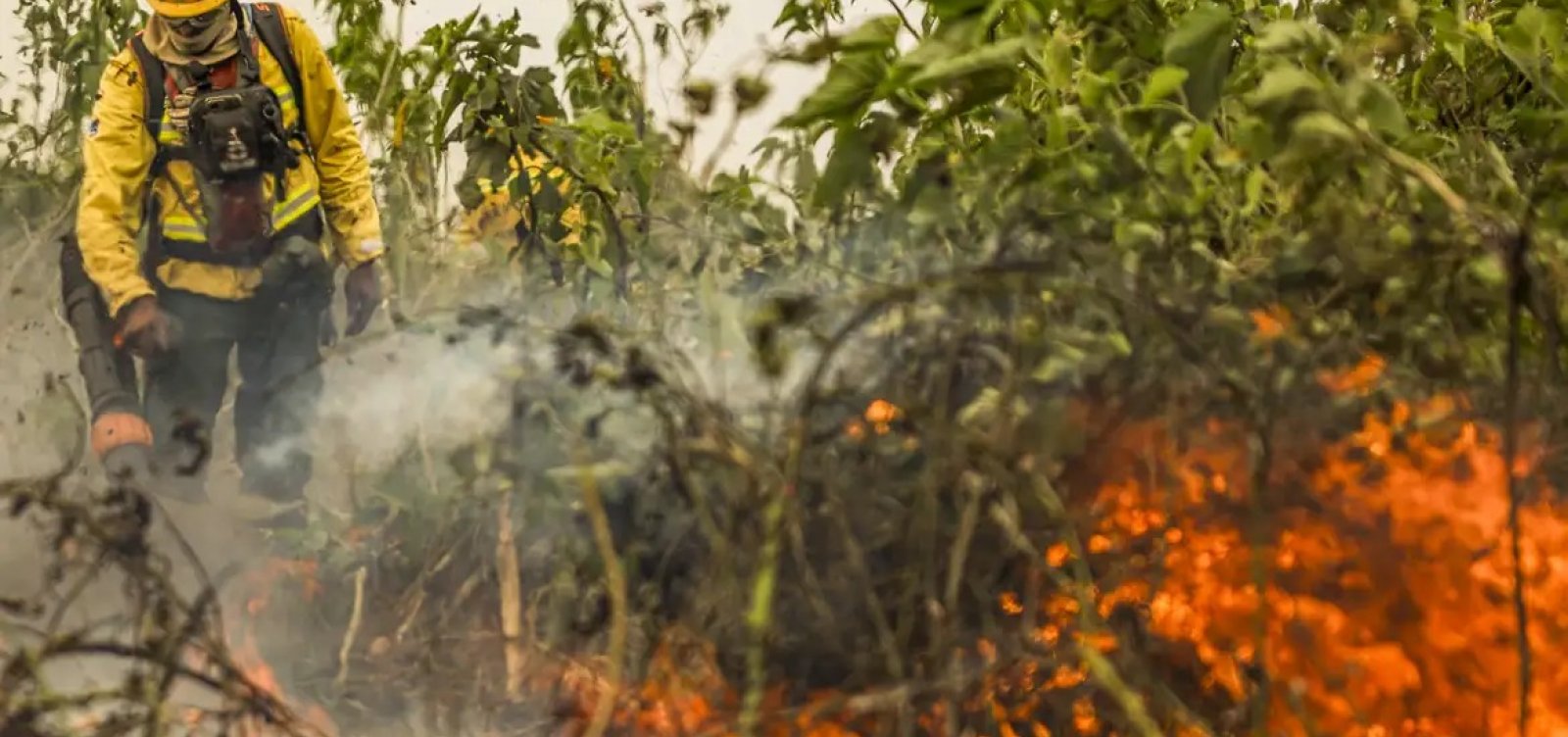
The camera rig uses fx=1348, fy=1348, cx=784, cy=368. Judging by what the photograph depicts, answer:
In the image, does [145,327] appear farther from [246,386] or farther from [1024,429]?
[1024,429]

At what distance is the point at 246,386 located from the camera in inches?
30.7

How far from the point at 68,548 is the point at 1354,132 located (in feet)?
1.90

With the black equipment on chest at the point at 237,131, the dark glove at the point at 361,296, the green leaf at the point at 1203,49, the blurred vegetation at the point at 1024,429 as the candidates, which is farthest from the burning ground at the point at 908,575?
the black equipment on chest at the point at 237,131

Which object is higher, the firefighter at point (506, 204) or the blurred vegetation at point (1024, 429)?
the firefighter at point (506, 204)

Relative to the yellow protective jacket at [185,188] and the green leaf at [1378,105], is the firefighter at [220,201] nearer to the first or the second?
the yellow protective jacket at [185,188]

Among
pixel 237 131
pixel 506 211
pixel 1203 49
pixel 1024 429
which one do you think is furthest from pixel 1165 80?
pixel 237 131

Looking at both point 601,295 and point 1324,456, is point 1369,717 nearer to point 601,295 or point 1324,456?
point 1324,456

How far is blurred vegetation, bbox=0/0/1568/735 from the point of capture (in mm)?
483

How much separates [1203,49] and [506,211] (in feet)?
1.71

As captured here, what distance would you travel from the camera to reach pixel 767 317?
0.51m

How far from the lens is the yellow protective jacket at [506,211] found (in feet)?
2.91

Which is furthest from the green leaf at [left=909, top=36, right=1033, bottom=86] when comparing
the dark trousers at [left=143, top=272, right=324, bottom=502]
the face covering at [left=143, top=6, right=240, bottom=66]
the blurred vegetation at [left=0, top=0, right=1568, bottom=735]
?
the face covering at [left=143, top=6, right=240, bottom=66]

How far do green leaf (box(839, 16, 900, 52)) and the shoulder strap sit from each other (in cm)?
53

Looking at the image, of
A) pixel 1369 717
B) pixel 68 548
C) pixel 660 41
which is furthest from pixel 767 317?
pixel 660 41
